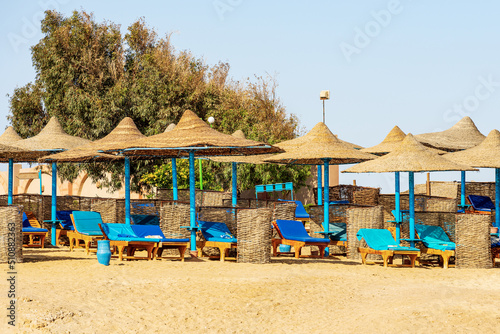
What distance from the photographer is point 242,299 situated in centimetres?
1008

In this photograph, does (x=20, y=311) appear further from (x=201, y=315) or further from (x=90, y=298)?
(x=201, y=315)

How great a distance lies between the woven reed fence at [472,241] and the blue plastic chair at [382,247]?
2.78 ft

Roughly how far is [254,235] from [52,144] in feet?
23.7

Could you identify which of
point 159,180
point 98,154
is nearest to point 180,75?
point 159,180

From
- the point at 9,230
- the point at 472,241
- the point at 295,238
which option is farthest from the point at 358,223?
the point at 9,230

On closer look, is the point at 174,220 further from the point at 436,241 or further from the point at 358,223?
the point at 436,241

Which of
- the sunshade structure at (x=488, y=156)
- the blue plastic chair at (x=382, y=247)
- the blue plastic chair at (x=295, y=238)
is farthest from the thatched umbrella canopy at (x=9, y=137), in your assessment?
the sunshade structure at (x=488, y=156)

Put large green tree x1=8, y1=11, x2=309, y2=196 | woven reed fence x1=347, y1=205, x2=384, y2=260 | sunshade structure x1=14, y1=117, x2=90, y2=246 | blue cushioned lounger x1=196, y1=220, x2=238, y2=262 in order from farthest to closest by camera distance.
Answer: large green tree x1=8, y1=11, x2=309, y2=196 < sunshade structure x1=14, y1=117, x2=90, y2=246 < woven reed fence x1=347, y1=205, x2=384, y2=260 < blue cushioned lounger x1=196, y1=220, x2=238, y2=262

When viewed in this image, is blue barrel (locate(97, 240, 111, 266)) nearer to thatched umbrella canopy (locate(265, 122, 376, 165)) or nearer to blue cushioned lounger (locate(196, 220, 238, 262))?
blue cushioned lounger (locate(196, 220, 238, 262))

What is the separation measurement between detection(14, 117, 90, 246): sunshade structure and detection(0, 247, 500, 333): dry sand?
14.1 feet

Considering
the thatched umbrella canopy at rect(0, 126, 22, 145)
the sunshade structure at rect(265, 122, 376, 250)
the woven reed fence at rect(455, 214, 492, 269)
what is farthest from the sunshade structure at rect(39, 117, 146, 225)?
the woven reed fence at rect(455, 214, 492, 269)

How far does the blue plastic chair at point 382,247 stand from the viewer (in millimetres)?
14008

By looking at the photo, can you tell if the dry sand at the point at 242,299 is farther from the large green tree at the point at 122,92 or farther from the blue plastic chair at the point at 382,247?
the large green tree at the point at 122,92

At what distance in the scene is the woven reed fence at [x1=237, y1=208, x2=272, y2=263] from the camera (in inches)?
518
